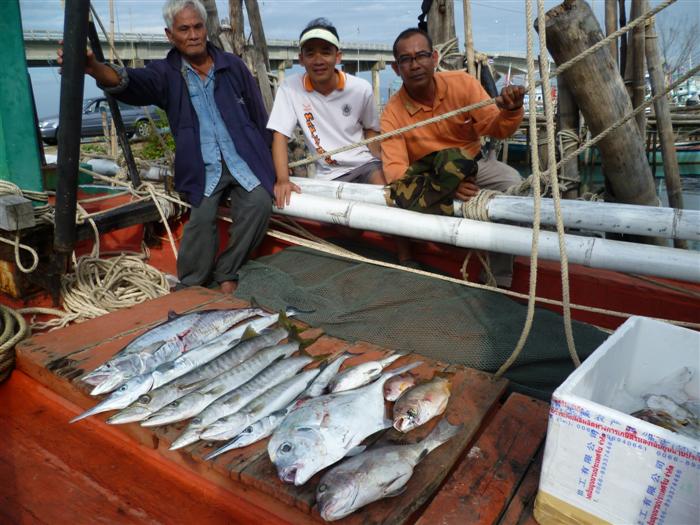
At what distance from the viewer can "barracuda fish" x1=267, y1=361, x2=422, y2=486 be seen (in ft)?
6.51

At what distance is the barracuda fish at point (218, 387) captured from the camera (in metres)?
2.38

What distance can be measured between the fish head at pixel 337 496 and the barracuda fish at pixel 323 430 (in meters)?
0.10

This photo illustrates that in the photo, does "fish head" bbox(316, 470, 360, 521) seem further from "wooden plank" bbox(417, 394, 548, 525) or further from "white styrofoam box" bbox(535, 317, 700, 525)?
"white styrofoam box" bbox(535, 317, 700, 525)

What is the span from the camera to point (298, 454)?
2002 mm

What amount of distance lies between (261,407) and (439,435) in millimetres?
805

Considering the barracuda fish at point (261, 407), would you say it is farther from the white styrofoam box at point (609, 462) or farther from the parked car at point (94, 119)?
the parked car at point (94, 119)

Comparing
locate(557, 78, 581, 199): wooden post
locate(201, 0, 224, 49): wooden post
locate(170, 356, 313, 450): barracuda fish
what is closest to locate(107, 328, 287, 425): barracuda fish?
locate(170, 356, 313, 450): barracuda fish

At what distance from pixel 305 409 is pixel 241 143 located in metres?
2.79

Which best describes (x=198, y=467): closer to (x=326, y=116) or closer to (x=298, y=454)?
(x=298, y=454)

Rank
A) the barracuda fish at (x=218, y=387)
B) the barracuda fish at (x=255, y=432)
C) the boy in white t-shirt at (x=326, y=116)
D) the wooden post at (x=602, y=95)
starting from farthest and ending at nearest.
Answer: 1. the boy in white t-shirt at (x=326, y=116)
2. the wooden post at (x=602, y=95)
3. the barracuda fish at (x=218, y=387)
4. the barracuda fish at (x=255, y=432)

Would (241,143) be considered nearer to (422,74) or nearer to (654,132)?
(422,74)

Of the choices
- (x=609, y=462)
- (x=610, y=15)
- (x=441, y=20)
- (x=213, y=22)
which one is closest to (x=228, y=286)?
(x=609, y=462)

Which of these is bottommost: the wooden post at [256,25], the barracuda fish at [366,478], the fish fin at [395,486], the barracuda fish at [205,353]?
the fish fin at [395,486]

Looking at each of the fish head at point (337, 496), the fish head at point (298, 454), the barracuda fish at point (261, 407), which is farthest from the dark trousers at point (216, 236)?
the fish head at point (337, 496)
